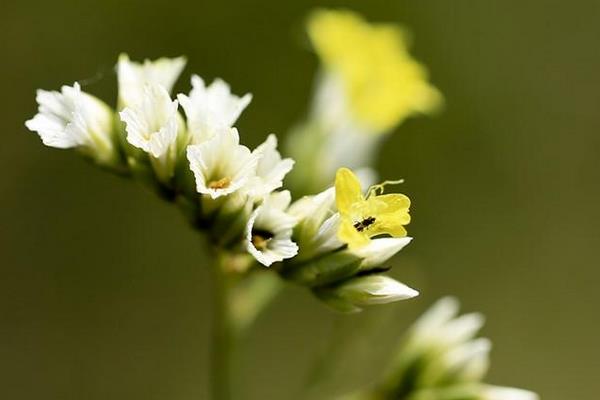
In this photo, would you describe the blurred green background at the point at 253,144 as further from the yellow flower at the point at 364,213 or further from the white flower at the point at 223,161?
the yellow flower at the point at 364,213

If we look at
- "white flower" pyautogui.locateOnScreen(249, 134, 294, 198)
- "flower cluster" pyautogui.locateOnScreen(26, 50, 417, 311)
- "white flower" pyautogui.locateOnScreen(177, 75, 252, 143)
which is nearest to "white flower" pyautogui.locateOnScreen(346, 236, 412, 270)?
"flower cluster" pyautogui.locateOnScreen(26, 50, 417, 311)

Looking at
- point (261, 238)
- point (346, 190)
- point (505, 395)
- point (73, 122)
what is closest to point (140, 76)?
point (73, 122)

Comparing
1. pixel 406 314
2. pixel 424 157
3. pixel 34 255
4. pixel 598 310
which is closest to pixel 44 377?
pixel 34 255

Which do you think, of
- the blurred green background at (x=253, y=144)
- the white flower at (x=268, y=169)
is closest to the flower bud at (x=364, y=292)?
the white flower at (x=268, y=169)

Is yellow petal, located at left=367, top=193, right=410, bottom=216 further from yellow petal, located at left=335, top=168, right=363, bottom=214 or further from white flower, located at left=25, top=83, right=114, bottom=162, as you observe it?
white flower, located at left=25, top=83, right=114, bottom=162

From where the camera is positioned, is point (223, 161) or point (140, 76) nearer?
point (223, 161)

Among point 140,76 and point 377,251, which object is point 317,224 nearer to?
point 377,251

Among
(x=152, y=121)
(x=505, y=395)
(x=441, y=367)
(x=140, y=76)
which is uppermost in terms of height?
(x=140, y=76)
